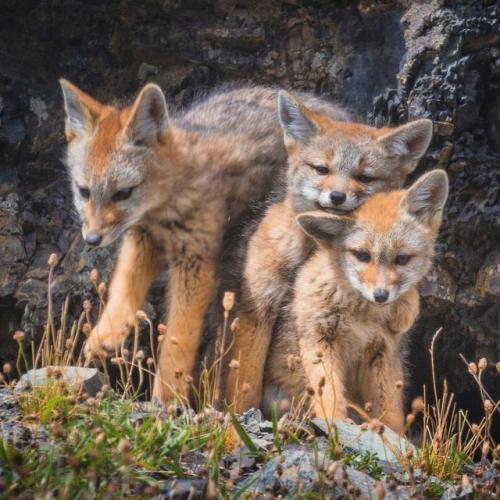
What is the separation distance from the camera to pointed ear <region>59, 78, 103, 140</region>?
20.7 ft

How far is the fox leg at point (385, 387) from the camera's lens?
6188mm

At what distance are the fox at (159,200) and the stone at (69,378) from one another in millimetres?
276

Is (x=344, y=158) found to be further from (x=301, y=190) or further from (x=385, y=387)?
(x=385, y=387)

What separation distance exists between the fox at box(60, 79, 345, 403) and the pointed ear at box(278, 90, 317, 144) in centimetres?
37

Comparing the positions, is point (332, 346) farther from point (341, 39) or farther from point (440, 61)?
point (341, 39)

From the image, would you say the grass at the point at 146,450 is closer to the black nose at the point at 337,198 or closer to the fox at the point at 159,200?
the fox at the point at 159,200

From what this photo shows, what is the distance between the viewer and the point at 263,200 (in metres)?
7.00

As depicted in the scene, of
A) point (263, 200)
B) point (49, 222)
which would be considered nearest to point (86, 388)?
point (263, 200)

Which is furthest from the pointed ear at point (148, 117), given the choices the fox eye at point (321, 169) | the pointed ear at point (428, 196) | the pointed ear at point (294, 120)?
the pointed ear at point (428, 196)

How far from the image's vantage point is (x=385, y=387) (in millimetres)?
6234

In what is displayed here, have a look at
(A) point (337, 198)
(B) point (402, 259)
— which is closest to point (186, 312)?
(A) point (337, 198)

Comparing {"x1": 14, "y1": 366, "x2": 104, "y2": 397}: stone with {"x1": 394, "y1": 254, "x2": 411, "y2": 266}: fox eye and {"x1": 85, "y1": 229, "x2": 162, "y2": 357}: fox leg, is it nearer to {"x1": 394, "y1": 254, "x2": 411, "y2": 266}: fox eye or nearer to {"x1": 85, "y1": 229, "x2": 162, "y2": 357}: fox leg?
{"x1": 85, "y1": 229, "x2": 162, "y2": 357}: fox leg

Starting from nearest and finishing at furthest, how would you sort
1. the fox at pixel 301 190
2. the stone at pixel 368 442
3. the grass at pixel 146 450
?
the grass at pixel 146 450
the stone at pixel 368 442
the fox at pixel 301 190

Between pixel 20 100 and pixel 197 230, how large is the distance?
2453mm
